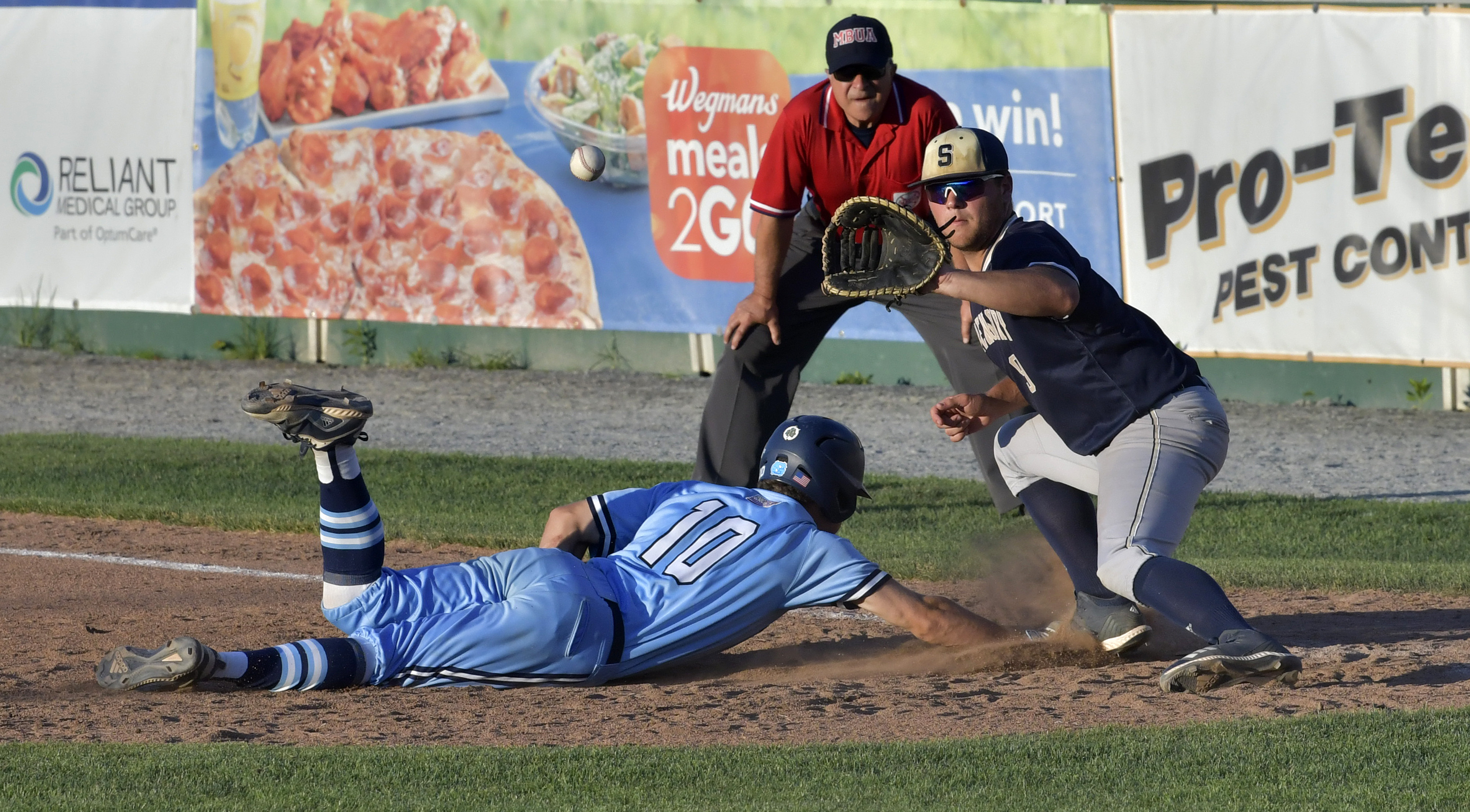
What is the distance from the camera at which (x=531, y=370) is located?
507 inches

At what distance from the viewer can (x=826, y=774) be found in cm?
376

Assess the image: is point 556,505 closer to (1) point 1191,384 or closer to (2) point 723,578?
(2) point 723,578

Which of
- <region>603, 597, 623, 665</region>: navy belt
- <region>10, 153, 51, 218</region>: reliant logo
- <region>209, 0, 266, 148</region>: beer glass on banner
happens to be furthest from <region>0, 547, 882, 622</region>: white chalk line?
<region>10, 153, 51, 218</region>: reliant logo

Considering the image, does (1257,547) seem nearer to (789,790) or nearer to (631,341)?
(789,790)

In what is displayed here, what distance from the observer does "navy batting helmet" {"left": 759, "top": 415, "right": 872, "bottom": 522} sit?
4.95m

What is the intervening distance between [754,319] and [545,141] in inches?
257

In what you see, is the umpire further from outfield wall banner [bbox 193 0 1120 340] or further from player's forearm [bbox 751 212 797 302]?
outfield wall banner [bbox 193 0 1120 340]

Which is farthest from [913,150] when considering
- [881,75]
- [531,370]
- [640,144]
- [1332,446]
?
[531,370]

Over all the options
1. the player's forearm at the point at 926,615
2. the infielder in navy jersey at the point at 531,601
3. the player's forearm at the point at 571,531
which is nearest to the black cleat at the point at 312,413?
the infielder in navy jersey at the point at 531,601

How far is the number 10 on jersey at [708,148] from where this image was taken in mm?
11781

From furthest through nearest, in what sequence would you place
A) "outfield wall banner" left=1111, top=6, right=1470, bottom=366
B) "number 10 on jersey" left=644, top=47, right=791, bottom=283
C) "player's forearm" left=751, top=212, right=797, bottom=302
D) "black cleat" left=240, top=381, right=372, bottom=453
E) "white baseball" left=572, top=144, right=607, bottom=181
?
"number 10 on jersey" left=644, top=47, right=791, bottom=283 → "outfield wall banner" left=1111, top=6, right=1470, bottom=366 → "white baseball" left=572, top=144, right=607, bottom=181 → "player's forearm" left=751, top=212, right=797, bottom=302 → "black cleat" left=240, top=381, right=372, bottom=453

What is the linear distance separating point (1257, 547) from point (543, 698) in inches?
154

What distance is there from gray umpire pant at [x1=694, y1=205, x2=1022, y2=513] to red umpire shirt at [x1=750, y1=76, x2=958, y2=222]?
0.22 meters

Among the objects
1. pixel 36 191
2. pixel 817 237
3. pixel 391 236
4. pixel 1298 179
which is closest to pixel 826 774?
pixel 817 237
